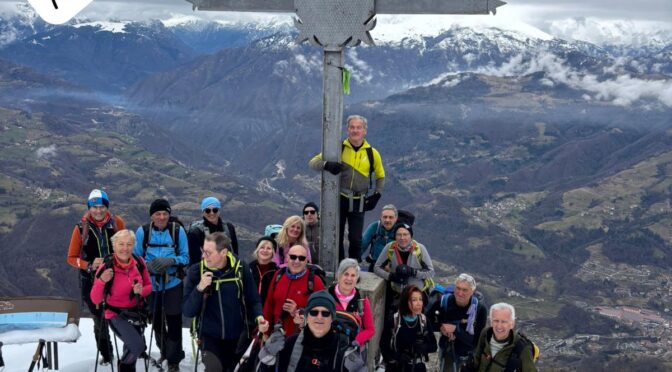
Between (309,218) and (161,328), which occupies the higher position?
(309,218)

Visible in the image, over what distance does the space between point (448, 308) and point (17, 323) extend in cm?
669

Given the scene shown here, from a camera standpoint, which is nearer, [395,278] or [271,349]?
[271,349]

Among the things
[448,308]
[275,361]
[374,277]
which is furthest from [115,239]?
[448,308]

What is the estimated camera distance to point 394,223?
38.0 feet

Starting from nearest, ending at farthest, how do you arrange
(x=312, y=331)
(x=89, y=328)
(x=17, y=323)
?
(x=312, y=331) → (x=17, y=323) → (x=89, y=328)

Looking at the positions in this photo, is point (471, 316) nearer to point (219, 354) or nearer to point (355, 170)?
point (355, 170)

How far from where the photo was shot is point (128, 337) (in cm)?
921

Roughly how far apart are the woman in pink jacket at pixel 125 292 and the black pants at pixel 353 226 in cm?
342

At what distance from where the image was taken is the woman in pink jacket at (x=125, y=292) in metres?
9.00

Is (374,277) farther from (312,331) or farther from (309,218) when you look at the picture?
(312,331)

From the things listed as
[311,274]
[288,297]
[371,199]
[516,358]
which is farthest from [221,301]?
[516,358]

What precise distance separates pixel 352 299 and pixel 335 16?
3988 millimetres

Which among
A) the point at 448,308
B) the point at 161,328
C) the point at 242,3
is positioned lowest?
the point at 161,328

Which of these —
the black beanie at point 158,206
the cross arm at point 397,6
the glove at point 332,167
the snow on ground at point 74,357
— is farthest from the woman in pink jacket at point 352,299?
the snow on ground at point 74,357
